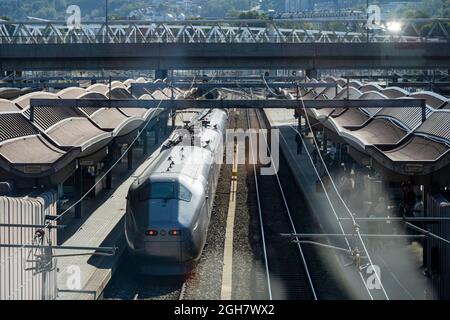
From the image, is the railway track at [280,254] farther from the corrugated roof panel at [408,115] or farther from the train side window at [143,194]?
the corrugated roof panel at [408,115]

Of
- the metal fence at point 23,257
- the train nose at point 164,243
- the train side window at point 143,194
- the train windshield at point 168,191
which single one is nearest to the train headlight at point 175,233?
the train nose at point 164,243

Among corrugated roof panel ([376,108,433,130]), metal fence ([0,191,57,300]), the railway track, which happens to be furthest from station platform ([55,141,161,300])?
corrugated roof panel ([376,108,433,130])

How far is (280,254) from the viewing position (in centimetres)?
1711

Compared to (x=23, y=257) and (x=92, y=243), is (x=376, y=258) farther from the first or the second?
(x=23, y=257)

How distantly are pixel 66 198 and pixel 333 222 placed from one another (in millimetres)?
8043

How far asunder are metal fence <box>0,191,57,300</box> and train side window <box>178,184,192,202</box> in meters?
2.94

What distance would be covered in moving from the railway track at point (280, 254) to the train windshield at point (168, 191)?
241cm

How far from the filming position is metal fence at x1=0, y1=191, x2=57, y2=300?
A: 10758mm

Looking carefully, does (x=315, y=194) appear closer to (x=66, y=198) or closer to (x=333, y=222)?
(x=333, y=222)

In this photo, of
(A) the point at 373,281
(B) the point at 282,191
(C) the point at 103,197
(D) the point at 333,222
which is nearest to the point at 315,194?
(B) the point at 282,191

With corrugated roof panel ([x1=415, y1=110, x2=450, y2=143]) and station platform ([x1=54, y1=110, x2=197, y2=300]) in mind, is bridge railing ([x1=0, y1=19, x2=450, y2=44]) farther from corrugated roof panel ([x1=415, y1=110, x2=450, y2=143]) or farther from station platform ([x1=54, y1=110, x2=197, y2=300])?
corrugated roof panel ([x1=415, y1=110, x2=450, y2=143])

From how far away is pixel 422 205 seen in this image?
17.3 metres

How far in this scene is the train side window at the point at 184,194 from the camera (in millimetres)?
14820

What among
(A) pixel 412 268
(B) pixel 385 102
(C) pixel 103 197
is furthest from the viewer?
(C) pixel 103 197
